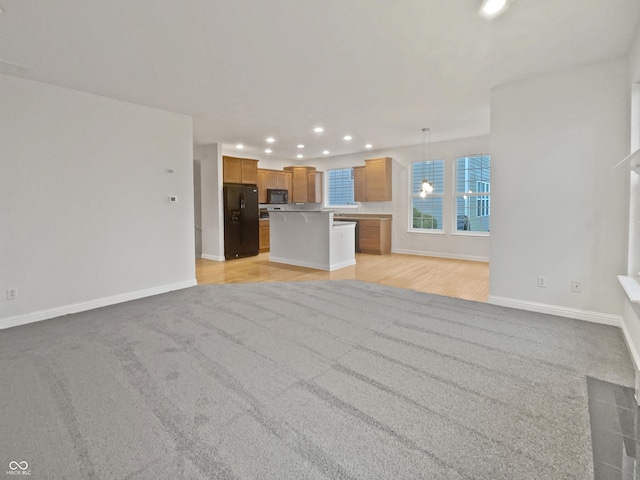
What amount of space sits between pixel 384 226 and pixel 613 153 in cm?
498

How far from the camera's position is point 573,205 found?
3.32 m

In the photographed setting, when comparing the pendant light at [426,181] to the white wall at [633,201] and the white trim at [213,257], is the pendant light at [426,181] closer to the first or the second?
the white wall at [633,201]


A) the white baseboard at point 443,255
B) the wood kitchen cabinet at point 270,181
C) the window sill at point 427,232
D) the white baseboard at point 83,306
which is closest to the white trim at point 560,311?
the white baseboard at point 443,255

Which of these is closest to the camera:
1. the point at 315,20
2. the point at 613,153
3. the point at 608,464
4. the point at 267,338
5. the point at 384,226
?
the point at 608,464

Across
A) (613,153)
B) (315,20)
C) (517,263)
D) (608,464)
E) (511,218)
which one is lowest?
(608,464)

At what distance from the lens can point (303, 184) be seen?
9.31m

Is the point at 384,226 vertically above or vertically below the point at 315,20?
below

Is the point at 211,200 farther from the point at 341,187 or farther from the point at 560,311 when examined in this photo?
the point at 560,311

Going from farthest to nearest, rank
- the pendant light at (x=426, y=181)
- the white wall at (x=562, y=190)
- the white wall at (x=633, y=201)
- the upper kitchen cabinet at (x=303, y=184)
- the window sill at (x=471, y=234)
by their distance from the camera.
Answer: the upper kitchen cabinet at (x=303, y=184) → the window sill at (x=471, y=234) → the pendant light at (x=426, y=181) → the white wall at (x=562, y=190) → the white wall at (x=633, y=201)

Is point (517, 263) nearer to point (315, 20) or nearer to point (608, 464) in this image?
point (608, 464)

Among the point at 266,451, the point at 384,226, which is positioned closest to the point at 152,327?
the point at 266,451

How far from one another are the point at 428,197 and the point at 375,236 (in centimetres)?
156

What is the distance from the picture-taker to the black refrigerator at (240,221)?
7215mm

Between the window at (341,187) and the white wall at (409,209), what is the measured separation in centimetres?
32
